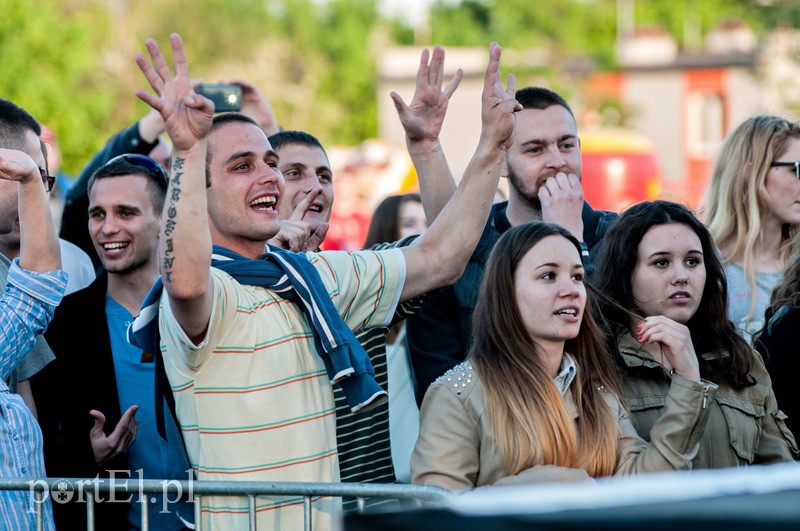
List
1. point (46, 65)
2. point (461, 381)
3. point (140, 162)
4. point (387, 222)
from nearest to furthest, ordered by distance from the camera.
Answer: point (461, 381) < point (140, 162) < point (387, 222) < point (46, 65)

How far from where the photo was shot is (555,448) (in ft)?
11.6

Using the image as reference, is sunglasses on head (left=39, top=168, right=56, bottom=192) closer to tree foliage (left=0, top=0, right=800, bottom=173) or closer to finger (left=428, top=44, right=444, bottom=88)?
finger (left=428, top=44, right=444, bottom=88)

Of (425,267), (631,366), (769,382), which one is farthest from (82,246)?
(769,382)

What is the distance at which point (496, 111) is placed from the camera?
4.04 meters

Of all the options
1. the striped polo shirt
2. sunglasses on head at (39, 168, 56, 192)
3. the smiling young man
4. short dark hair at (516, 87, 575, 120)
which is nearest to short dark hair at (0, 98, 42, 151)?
sunglasses on head at (39, 168, 56, 192)

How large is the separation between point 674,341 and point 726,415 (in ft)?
1.33

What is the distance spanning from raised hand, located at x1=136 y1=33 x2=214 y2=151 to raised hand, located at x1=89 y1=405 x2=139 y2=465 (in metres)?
1.38

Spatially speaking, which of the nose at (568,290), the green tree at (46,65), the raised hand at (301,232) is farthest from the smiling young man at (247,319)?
the green tree at (46,65)

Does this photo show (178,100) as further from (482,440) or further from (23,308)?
(482,440)

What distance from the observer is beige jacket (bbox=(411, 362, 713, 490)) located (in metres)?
3.50

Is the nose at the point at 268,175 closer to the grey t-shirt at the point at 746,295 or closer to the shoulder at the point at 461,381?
the shoulder at the point at 461,381

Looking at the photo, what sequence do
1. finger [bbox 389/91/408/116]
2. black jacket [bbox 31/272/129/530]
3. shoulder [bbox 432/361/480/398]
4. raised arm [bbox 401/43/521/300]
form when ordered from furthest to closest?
black jacket [bbox 31/272/129/530] < finger [bbox 389/91/408/116] < raised arm [bbox 401/43/521/300] < shoulder [bbox 432/361/480/398]

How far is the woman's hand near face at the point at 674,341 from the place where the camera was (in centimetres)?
380

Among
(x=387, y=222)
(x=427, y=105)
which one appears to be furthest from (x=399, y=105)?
(x=387, y=222)
